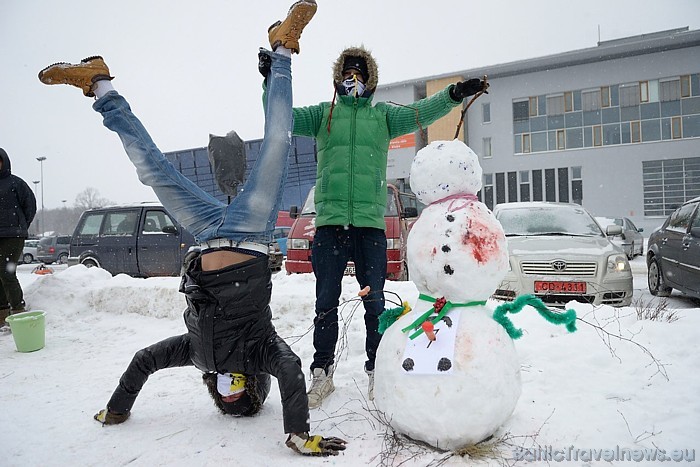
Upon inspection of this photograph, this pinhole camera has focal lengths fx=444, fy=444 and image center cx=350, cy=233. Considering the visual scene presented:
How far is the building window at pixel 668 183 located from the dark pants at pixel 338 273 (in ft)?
81.7

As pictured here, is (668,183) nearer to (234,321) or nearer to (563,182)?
(563,182)

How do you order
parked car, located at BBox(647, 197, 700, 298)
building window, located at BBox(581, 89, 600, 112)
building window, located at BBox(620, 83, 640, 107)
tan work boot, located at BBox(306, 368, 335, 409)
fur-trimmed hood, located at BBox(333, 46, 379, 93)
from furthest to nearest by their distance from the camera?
1. building window, located at BBox(581, 89, 600, 112)
2. building window, located at BBox(620, 83, 640, 107)
3. parked car, located at BBox(647, 197, 700, 298)
4. fur-trimmed hood, located at BBox(333, 46, 379, 93)
5. tan work boot, located at BBox(306, 368, 335, 409)

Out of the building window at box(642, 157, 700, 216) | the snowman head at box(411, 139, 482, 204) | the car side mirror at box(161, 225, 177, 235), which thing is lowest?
the car side mirror at box(161, 225, 177, 235)

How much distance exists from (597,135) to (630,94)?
2.49 m

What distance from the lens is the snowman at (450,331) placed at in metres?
1.95

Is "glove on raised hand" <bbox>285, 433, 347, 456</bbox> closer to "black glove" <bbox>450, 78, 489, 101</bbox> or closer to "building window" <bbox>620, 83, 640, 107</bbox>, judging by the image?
"black glove" <bbox>450, 78, 489, 101</bbox>

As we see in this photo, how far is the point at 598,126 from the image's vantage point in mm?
23656

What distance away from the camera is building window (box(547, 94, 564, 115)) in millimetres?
24391

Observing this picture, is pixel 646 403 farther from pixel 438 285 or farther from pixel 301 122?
pixel 301 122

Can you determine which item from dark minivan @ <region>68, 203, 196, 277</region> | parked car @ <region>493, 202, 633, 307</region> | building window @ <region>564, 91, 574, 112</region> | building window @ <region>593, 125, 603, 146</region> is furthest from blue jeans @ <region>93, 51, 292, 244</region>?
building window @ <region>564, 91, 574, 112</region>

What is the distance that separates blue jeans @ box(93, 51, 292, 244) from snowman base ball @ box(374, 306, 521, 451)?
39.3 inches

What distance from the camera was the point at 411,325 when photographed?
2125mm

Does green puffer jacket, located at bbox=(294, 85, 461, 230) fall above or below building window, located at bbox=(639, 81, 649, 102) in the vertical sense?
below

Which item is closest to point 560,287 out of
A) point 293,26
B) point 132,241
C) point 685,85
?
point 293,26
